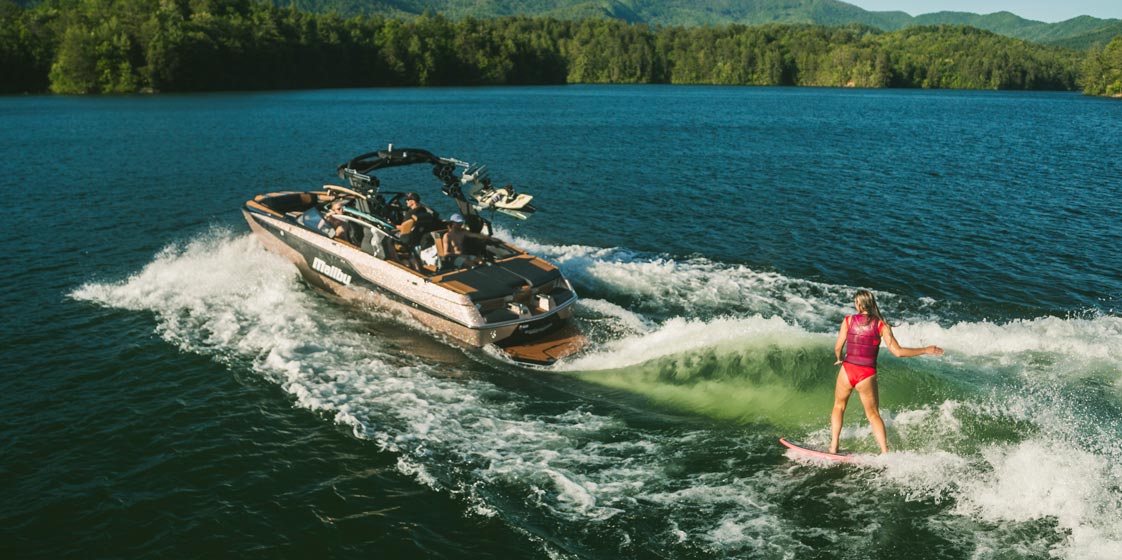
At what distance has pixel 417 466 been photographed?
10039 mm

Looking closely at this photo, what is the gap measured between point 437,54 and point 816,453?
126 metres

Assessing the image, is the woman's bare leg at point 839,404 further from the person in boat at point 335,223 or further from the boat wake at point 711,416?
the person in boat at point 335,223

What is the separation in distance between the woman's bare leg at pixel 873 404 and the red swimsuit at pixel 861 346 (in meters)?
0.08

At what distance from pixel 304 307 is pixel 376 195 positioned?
2.92 m

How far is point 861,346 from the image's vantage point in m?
9.32

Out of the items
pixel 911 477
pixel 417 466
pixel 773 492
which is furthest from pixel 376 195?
pixel 911 477

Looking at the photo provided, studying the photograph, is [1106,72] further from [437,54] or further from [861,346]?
[861,346]

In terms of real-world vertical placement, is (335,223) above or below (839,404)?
above

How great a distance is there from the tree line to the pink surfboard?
98.4m

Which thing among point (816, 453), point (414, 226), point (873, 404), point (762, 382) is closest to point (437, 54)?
point (414, 226)

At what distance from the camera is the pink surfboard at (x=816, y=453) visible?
9820 mm

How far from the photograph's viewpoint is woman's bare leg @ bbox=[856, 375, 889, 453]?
30.9 ft

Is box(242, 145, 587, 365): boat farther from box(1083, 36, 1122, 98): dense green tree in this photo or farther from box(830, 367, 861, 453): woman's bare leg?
box(1083, 36, 1122, 98): dense green tree

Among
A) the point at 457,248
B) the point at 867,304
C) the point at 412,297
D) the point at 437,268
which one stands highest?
the point at 867,304
